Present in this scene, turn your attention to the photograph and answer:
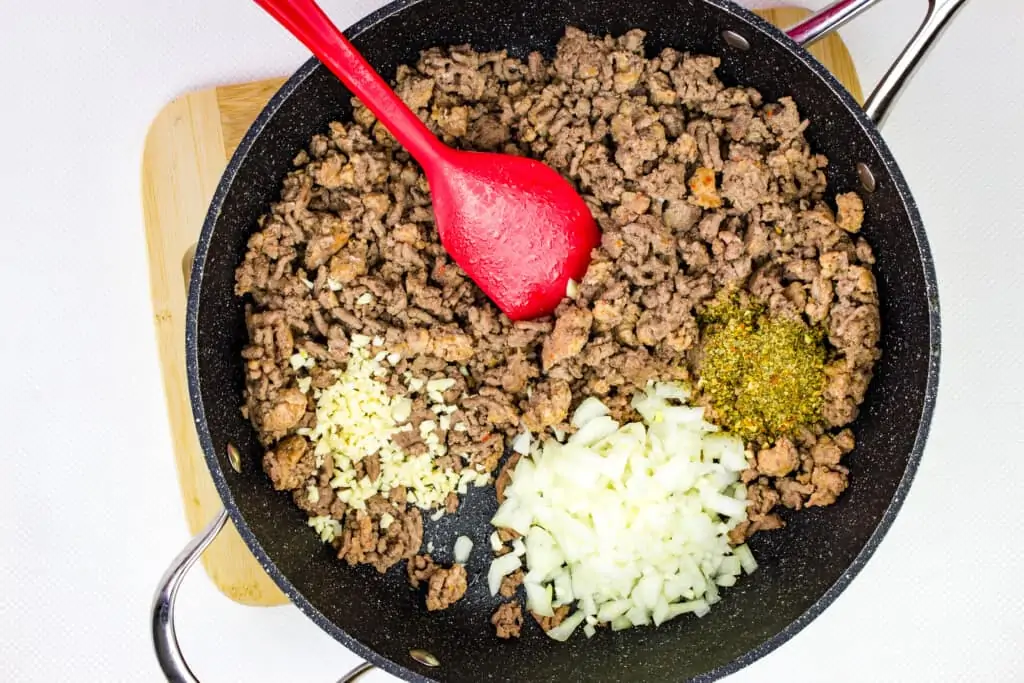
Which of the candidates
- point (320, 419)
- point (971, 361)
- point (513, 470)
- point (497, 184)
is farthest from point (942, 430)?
point (320, 419)

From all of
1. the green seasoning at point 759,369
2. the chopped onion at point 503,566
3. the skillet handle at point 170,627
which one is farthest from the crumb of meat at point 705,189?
the skillet handle at point 170,627

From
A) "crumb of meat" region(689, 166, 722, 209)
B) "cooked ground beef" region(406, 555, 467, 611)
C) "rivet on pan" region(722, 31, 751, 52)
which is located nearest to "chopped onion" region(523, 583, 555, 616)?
"cooked ground beef" region(406, 555, 467, 611)

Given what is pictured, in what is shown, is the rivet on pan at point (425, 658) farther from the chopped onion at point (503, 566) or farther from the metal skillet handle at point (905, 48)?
the metal skillet handle at point (905, 48)

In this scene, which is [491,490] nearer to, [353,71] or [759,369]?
[759,369]

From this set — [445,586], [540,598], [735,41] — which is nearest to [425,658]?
[445,586]

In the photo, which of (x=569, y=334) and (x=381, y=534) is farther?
(x=381, y=534)

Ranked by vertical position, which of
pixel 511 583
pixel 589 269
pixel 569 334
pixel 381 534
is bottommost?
pixel 511 583
